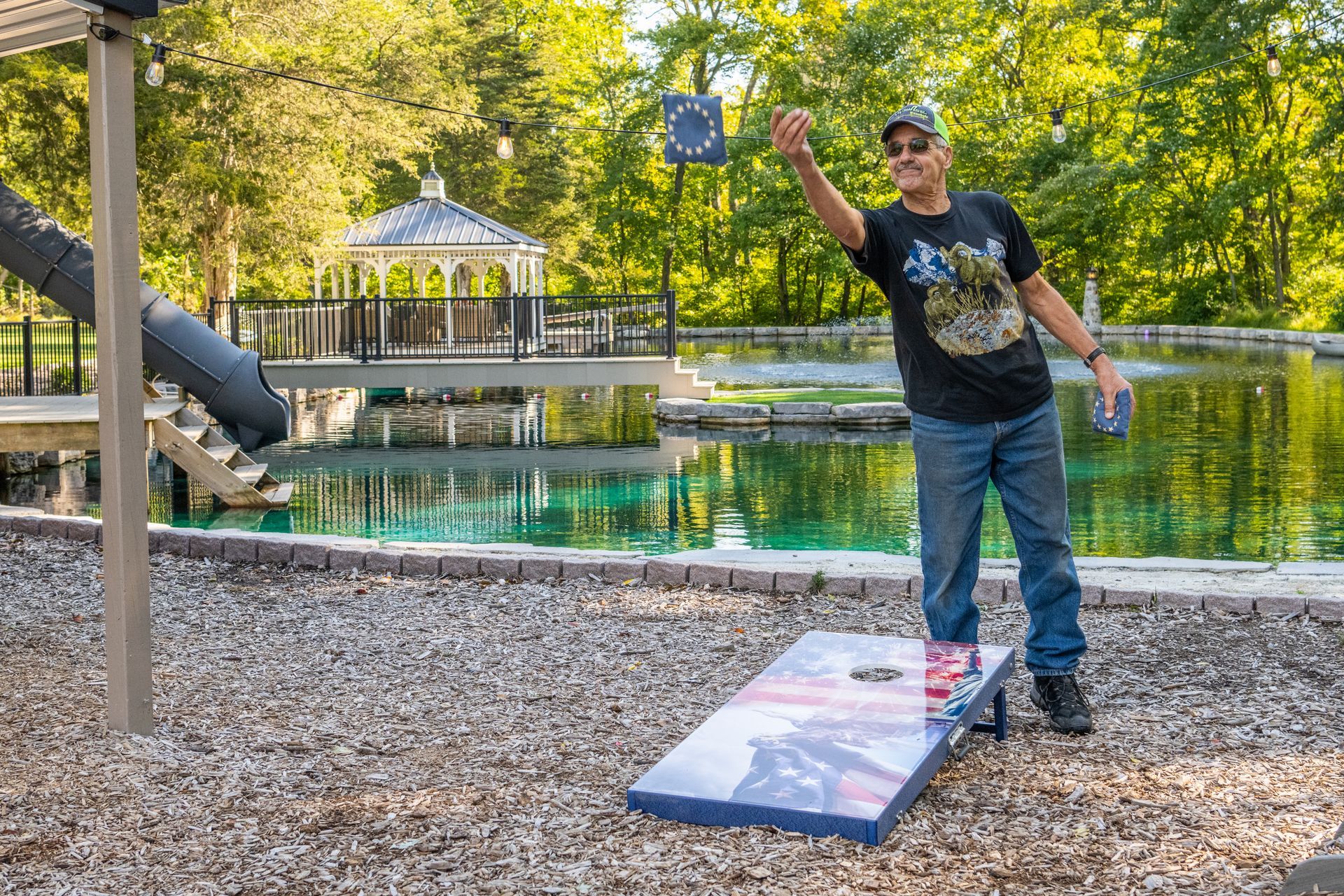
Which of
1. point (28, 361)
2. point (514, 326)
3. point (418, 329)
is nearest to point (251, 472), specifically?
point (28, 361)

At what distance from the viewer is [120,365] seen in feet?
12.7

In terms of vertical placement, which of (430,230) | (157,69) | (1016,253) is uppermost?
(157,69)

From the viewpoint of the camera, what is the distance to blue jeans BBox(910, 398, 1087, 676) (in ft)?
13.0

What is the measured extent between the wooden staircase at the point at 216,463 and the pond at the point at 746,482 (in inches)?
7.2

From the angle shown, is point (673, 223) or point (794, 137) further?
point (673, 223)

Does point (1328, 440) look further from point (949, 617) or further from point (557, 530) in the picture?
point (949, 617)

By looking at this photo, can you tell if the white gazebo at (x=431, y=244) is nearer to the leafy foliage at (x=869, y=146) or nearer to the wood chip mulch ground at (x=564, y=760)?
the leafy foliage at (x=869, y=146)

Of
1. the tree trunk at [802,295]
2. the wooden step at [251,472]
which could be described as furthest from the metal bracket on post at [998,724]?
the tree trunk at [802,295]

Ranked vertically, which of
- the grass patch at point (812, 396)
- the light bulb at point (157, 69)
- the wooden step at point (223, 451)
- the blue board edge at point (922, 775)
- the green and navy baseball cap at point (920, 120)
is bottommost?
the blue board edge at point (922, 775)

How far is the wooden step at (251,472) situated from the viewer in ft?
37.3

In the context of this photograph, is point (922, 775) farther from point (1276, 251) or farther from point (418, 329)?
point (1276, 251)

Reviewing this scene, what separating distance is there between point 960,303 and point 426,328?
16.4 meters

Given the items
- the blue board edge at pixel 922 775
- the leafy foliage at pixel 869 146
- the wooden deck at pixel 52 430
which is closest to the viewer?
the blue board edge at pixel 922 775

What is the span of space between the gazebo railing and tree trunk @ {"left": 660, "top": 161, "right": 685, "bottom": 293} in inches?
1002
